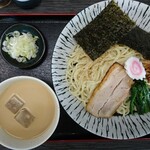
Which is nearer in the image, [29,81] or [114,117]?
[29,81]

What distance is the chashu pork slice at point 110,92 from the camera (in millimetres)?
2193

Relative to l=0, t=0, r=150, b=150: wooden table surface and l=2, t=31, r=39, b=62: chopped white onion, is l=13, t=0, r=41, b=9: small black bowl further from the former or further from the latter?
l=2, t=31, r=39, b=62: chopped white onion

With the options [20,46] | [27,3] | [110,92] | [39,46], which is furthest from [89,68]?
[27,3]

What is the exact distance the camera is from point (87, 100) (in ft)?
7.42

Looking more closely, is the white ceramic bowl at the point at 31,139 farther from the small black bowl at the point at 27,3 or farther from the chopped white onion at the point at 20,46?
the small black bowl at the point at 27,3

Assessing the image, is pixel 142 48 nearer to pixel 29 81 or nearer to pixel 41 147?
pixel 29 81

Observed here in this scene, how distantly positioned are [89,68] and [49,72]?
0.26m

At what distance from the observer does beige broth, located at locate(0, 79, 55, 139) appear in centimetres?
213

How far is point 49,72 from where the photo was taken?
223 cm

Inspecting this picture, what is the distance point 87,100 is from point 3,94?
504 millimetres

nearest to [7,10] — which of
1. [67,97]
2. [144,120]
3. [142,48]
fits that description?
[67,97]

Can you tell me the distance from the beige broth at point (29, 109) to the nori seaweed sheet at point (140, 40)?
60 centimetres

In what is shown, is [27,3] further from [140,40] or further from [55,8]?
[140,40]

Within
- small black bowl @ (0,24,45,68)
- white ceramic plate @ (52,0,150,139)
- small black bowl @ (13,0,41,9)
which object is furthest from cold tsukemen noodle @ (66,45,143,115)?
small black bowl @ (13,0,41,9)
